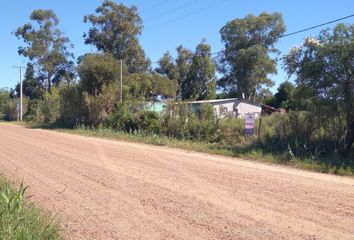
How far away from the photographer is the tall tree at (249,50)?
6431cm

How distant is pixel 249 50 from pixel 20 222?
5885 centimetres

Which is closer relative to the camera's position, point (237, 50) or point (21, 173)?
point (21, 173)

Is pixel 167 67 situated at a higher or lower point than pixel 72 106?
higher

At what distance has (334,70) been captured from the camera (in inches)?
651

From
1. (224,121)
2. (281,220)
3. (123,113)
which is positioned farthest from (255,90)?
(281,220)

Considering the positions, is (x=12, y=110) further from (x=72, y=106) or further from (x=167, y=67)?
(x=72, y=106)

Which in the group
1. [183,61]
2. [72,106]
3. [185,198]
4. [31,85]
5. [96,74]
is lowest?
[185,198]

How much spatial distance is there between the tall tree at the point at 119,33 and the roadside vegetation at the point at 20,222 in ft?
189

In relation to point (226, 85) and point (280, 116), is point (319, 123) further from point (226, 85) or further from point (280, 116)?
point (226, 85)

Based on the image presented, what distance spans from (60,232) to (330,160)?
10852 mm

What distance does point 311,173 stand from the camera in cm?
1395

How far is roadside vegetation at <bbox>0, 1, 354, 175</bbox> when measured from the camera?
16750 mm

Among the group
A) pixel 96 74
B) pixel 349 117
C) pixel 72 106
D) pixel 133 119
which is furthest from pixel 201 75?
pixel 349 117

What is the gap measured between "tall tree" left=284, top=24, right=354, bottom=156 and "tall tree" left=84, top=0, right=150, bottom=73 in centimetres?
4898
